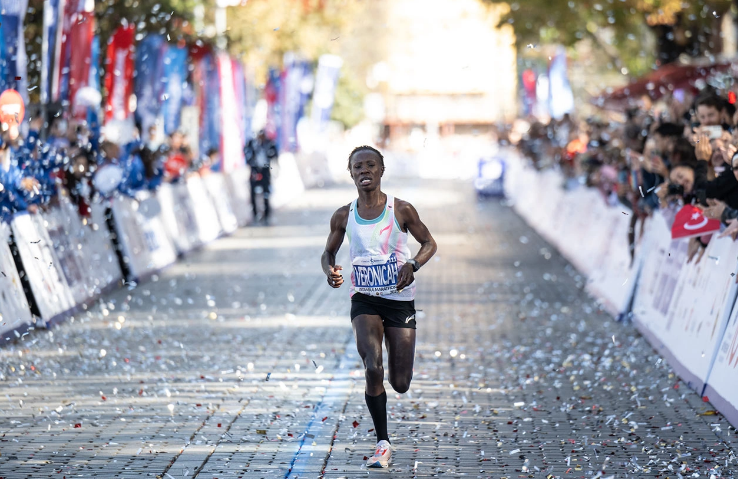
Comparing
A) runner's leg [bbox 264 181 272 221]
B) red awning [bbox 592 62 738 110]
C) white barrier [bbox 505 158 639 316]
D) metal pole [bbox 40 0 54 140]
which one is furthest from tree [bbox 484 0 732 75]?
metal pole [bbox 40 0 54 140]

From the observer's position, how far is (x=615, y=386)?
903cm

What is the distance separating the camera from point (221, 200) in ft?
79.0

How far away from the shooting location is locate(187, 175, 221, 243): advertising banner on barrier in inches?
838

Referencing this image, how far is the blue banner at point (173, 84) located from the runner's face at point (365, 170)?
16.2 meters

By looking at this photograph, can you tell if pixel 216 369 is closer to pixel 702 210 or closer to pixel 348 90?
pixel 702 210

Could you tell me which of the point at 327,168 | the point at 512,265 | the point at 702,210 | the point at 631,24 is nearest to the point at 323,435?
the point at 702,210

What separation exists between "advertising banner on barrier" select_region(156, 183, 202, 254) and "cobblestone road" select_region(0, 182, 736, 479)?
3.58 meters

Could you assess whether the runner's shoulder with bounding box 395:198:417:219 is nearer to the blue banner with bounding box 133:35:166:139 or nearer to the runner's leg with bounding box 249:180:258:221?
the blue banner with bounding box 133:35:166:139

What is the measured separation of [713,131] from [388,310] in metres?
4.72

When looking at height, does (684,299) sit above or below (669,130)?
below

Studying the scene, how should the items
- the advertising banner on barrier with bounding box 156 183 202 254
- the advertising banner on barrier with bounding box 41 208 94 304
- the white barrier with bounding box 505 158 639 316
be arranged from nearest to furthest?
1. the advertising banner on barrier with bounding box 41 208 94 304
2. the white barrier with bounding box 505 158 639 316
3. the advertising banner on barrier with bounding box 156 183 202 254

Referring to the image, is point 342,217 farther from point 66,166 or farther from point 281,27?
point 281,27

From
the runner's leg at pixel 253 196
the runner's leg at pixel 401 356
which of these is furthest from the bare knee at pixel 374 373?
the runner's leg at pixel 253 196

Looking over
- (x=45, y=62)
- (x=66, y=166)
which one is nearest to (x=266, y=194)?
(x=45, y=62)
